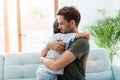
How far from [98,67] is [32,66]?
798 millimetres

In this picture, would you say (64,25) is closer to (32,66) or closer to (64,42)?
(64,42)

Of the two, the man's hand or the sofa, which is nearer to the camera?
the man's hand

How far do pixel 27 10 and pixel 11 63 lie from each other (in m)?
2.55

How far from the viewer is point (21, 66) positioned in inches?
101

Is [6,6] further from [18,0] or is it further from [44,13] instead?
[44,13]

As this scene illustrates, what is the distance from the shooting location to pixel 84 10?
4914 mm

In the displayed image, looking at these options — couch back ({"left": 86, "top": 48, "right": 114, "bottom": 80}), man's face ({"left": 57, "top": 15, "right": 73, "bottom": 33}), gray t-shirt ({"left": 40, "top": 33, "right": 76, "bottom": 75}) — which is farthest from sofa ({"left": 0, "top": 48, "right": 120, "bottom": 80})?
man's face ({"left": 57, "top": 15, "right": 73, "bottom": 33})

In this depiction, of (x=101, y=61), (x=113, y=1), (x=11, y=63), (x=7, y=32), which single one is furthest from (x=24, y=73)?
(x=113, y=1)

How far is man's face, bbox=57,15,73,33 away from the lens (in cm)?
163

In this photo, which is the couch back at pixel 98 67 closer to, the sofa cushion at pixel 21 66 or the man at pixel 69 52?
the sofa cushion at pixel 21 66

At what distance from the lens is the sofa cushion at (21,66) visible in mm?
2502

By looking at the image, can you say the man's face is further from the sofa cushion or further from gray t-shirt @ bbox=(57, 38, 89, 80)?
the sofa cushion

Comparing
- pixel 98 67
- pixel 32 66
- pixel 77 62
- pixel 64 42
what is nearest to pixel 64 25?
pixel 64 42

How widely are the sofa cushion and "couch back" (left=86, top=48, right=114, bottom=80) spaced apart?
638mm
